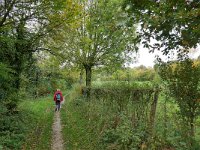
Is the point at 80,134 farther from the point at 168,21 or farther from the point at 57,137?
the point at 168,21

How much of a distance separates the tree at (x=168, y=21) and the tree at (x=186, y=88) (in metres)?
0.50

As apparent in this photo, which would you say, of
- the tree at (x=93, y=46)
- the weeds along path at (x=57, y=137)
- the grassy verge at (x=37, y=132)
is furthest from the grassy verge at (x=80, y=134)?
the tree at (x=93, y=46)

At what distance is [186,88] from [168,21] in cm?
282

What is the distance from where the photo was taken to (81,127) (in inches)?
587

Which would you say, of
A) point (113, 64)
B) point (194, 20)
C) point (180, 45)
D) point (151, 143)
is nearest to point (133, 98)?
point (151, 143)

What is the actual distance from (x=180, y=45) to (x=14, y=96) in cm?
999

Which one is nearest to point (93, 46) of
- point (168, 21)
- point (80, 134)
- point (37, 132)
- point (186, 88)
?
point (37, 132)

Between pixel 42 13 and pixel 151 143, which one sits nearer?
pixel 151 143

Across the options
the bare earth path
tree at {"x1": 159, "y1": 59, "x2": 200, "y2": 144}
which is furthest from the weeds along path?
tree at {"x1": 159, "y1": 59, "x2": 200, "y2": 144}

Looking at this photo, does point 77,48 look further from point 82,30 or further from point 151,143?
point 151,143

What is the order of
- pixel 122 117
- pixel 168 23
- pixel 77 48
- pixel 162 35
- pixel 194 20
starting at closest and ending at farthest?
pixel 194 20
pixel 168 23
pixel 162 35
pixel 122 117
pixel 77 48

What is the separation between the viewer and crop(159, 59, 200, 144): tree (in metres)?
9.17

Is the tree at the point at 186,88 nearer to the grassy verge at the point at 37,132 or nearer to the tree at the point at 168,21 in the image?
the tree at the point at 168,21

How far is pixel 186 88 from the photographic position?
9391 mm
